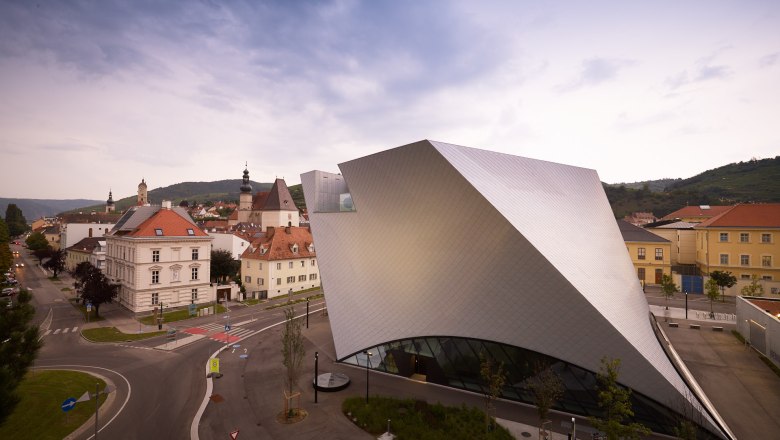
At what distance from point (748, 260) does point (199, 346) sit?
62.9 meters

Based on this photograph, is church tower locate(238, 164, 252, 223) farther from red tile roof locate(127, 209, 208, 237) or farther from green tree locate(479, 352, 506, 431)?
green tree locate(479, 352, 506, 431)

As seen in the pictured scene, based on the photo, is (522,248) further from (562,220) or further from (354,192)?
(354,192)

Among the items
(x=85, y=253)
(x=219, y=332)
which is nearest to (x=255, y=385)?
(x=219, y=332)

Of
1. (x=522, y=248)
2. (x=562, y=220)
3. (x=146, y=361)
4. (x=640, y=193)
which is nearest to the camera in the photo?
(x=522, y=248)

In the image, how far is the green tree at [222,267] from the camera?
5253cm

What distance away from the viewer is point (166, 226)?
142 feet

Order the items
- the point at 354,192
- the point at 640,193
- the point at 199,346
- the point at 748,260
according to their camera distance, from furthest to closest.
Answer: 1. the point at 640,193
2. the point at 748,260
3. the point at 199,346
4. the point at 354,192

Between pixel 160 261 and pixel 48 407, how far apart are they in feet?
81.6

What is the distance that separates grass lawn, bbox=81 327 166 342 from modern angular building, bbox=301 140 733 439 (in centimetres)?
1850

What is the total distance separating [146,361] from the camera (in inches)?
1013

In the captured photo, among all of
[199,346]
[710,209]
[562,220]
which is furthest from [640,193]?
[199,346]

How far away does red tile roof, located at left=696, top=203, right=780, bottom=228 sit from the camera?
144ft

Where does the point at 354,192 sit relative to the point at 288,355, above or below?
above

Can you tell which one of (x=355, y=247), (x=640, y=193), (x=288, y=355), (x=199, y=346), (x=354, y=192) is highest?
(x=640, y=193)
